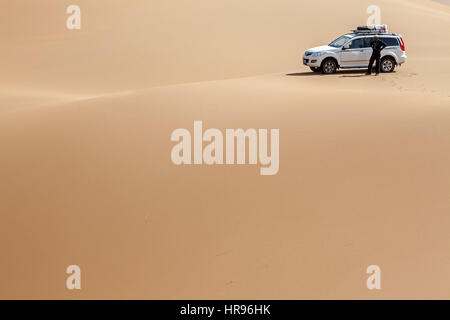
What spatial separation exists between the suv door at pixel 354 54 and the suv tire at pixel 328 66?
0.32 metres

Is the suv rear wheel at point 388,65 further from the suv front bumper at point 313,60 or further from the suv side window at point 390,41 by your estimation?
the suv front bumper at point 313,60

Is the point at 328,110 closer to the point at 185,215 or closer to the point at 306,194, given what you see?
the point at 306,194

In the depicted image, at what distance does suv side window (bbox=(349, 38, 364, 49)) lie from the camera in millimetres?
21078

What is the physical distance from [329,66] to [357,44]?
4.28 ft

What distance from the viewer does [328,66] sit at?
21.0 metres

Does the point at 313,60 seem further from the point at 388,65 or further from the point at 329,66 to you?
the point at 388,65

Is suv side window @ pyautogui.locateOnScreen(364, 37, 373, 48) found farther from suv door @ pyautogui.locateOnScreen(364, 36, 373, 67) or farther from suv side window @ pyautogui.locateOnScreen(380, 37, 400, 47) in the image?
suv side window @ pyautogui.locateOnScreen(380, 37, 400, 47)

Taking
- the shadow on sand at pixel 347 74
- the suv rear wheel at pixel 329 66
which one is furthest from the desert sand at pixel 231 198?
the suv rear wheel at pixel 329 66

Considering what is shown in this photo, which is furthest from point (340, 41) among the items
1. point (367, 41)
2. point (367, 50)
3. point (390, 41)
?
point (390, 41)

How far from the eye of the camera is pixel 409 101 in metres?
13.6

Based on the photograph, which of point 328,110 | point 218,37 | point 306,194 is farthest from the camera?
point 218,37

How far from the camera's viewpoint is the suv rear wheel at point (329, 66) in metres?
21.0
